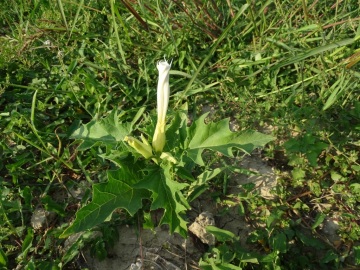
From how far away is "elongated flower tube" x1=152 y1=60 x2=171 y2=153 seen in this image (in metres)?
1.74

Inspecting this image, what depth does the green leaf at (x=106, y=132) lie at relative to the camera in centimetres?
213

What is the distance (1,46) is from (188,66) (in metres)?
1.37

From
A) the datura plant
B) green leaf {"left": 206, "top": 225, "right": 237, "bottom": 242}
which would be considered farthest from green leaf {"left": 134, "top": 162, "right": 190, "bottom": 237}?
green leaf {"left": 206, "top": 225, "right": 237, "bottom": 242}

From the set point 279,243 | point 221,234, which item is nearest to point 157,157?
point 221,234

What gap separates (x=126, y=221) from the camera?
233 centimetres

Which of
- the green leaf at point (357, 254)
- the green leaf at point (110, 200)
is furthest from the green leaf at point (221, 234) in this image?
the green leaf at point (357, 254)

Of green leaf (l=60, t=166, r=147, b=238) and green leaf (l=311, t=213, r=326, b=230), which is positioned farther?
green leaf (l=311, t=213, r=326, b=230)

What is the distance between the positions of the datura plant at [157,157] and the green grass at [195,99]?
387mm

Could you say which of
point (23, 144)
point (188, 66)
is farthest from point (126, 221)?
point (188, 66)

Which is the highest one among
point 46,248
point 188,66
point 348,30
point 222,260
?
point 348,30

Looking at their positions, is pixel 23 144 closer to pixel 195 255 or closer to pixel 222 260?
pixel 195 255

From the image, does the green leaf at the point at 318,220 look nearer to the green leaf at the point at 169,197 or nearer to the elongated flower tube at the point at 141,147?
the green leaf at the point at 169,197

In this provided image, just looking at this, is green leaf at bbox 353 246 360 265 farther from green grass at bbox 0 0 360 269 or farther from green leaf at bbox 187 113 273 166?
green leaf at bbox 187 113 273 166

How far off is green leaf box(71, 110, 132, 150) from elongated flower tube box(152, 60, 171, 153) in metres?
0.21
